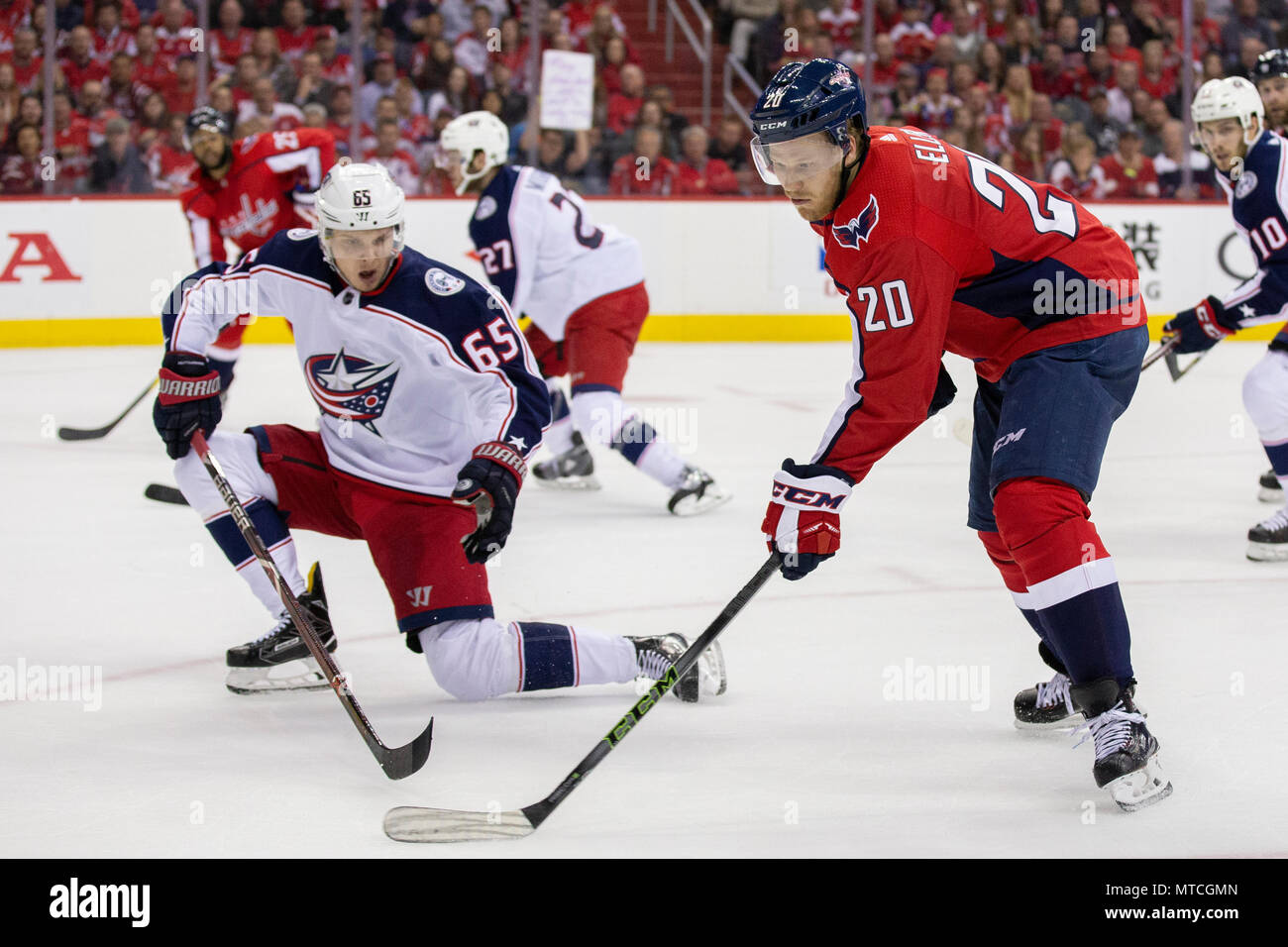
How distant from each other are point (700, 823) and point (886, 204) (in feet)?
3.10

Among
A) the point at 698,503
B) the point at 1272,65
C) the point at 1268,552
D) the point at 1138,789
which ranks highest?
the point at 1272,65

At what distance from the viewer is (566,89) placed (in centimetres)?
912

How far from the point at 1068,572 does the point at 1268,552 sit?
2149 mm

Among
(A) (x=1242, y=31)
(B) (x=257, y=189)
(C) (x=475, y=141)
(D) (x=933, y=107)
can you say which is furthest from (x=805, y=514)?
(A) (x=1242, y=31)

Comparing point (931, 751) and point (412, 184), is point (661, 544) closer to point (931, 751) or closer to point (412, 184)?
point (931, 751)

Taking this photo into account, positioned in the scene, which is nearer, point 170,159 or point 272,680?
point 272,680

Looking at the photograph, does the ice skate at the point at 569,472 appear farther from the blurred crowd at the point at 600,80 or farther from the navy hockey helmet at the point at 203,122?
the blurred crowd at the point at 600,80

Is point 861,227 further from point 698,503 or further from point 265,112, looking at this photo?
point 265,112

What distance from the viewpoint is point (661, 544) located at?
14.8ft

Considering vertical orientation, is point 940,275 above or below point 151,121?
above

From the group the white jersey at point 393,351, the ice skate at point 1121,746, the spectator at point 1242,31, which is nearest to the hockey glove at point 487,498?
the white jersey at point 393,351

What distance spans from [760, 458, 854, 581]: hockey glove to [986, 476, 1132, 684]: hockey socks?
26 centimetres

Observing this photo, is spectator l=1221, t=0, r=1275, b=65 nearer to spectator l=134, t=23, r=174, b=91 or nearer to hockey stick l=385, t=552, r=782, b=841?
spectator l=134, t=23, r=174, b=91

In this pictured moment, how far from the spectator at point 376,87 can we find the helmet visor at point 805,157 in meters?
6.78
